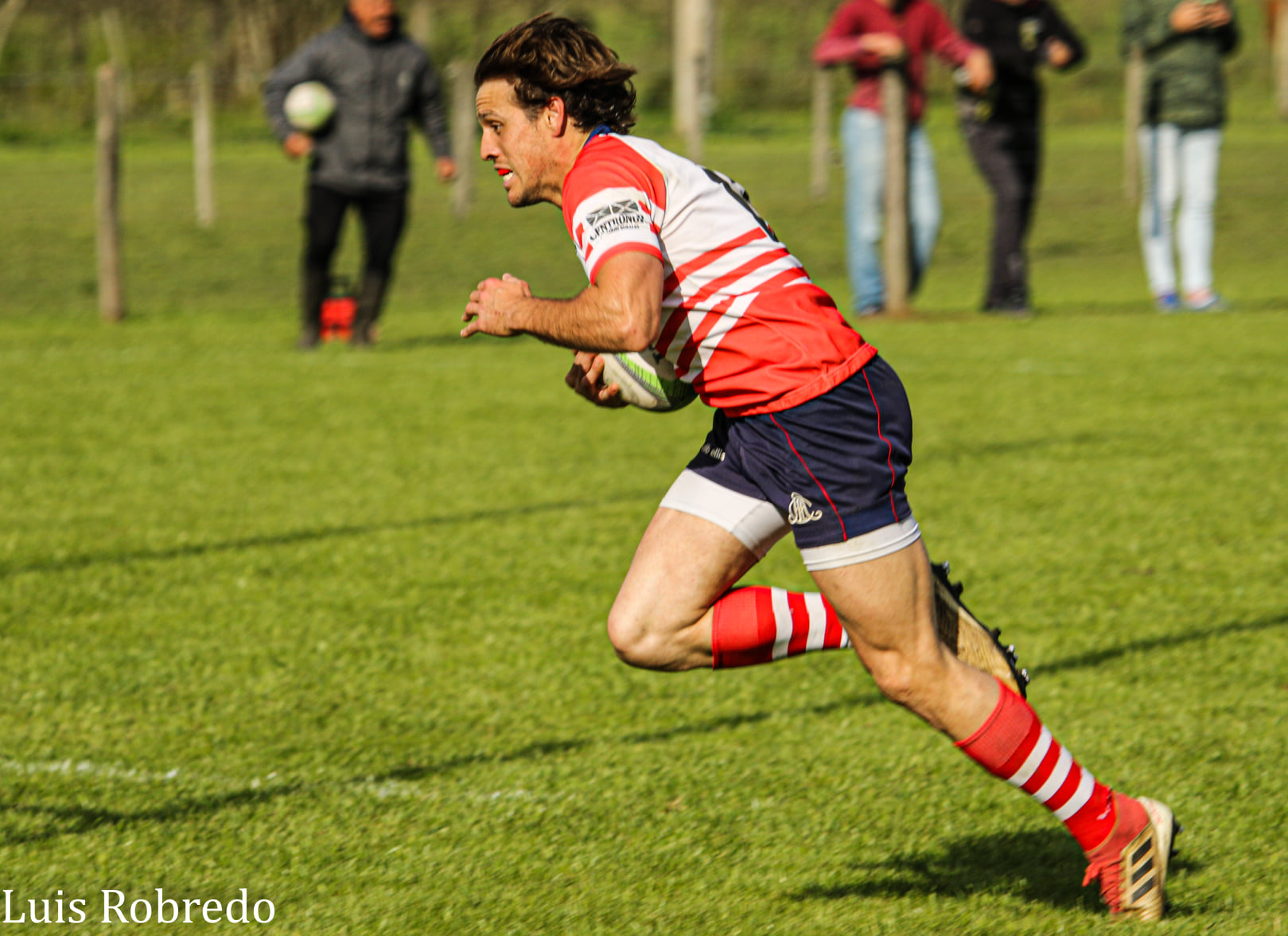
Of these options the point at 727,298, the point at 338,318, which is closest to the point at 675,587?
the point at 727,298

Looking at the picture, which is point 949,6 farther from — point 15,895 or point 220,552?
point 15,895

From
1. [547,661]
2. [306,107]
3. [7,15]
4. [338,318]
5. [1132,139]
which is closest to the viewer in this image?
[547,661]

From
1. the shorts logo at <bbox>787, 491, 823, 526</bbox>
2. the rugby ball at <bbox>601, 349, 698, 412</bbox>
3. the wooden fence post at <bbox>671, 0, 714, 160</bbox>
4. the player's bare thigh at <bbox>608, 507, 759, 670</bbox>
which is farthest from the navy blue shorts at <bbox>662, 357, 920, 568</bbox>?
the wooden fence post at <bbox>671, 0, 714, 160</bbox>

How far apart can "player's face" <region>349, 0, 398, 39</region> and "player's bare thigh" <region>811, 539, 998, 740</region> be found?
9.13m

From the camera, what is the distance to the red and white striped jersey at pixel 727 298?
3.49 m

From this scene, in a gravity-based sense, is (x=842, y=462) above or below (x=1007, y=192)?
above

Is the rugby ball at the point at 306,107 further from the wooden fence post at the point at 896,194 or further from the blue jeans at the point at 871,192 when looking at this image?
the wooden fence post at the point at 896,194

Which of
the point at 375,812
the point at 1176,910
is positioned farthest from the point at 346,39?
the point at 1176,910

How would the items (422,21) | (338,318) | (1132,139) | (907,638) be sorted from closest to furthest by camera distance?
(907,638) → (338,318) → (1132,139) → (422,21)

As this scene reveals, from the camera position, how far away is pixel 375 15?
1173cm

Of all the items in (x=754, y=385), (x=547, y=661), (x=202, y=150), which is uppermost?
(x=754, y=385)

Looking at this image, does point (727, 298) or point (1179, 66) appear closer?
point (727, 298)

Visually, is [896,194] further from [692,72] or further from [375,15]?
[692,72]

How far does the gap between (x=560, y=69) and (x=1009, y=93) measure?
1018 cm
